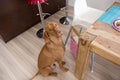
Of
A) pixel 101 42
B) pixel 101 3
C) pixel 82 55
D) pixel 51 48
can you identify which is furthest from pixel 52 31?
pixel 101 3

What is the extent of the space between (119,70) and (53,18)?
153 centimetres

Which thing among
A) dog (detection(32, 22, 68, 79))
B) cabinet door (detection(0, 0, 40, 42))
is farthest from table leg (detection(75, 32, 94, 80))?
cabinet door (detection(0, 0, 40, 42))

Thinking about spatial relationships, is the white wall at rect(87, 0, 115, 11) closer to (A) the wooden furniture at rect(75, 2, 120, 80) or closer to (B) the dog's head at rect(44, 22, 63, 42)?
(A) the wooden furniture at rect(75, 2, 120, 80)

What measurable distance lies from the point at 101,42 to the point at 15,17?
1529 millimetres

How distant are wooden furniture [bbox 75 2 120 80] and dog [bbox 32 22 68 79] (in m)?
0.23

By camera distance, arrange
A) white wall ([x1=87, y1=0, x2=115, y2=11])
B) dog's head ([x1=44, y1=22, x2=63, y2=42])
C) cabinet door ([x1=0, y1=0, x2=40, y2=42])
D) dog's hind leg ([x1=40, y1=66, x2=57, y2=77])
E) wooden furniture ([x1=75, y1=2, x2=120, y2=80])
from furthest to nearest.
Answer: white wall ([x1=87, y1=0, x2=115, y2=11])
cabinet door ([x1=0, y1=0, x2=40, y2=42])
dog's hind leg ([x1=40, y1=66, x2=57, y2=77])
dog's head ([x1=44, y1=22, x2=63, y2=42])
wooden furniture ([x1=75, y1=2, x2=120, y2=80])

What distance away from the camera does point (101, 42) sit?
90 centimetres

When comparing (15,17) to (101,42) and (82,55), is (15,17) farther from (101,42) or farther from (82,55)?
(101,42)

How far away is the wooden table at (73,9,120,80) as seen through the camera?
33.4 inches

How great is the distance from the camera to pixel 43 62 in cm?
133

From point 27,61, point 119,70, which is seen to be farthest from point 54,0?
point 119,70

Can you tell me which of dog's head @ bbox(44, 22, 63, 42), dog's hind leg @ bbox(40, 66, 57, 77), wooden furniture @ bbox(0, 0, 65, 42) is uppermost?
dog's head @ bbox(44, 22, 63, 42)

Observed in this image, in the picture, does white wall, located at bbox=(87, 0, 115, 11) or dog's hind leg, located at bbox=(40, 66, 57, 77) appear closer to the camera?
dog's hind leg, located at bbox=(40, 66, 57, 77)

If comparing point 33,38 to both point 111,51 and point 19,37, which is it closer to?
point 19,37
